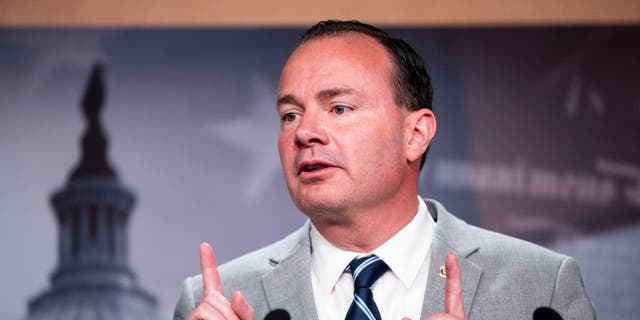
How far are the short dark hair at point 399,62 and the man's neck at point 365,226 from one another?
254 mm

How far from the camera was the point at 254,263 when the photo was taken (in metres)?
2.17

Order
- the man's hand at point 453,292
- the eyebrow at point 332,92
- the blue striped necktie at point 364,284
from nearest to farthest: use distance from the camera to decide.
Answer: the man's hand at point 453,292, the blue striped necktie at point 364,284, the eyebrow at point 332,92

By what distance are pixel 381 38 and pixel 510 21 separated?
1.82 metres

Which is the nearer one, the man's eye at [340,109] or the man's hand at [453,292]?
the man's hand at [453,292]

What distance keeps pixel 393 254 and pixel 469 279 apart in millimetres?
188

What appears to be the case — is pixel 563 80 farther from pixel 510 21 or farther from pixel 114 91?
pixel 114 91

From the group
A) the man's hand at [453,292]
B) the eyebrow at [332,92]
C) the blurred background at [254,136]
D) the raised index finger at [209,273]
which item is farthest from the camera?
the blurred background at [254,136]

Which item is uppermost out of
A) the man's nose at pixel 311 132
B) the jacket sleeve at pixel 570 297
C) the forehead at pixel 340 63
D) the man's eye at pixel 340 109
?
the forehead at pixel 340 63

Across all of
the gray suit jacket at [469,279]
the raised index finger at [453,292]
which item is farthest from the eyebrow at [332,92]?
the raised index finger at [453,292]

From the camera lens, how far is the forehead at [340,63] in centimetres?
204

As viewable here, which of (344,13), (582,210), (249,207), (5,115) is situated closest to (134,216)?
A: (249,207)

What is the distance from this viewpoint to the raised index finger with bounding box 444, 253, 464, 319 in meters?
1.63

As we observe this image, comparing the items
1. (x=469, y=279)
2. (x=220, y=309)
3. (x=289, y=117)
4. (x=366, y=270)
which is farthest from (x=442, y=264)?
(x=220, y=309)

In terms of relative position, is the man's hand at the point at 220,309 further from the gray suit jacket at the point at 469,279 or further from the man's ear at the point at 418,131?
the man's ear at the point at 418,131
